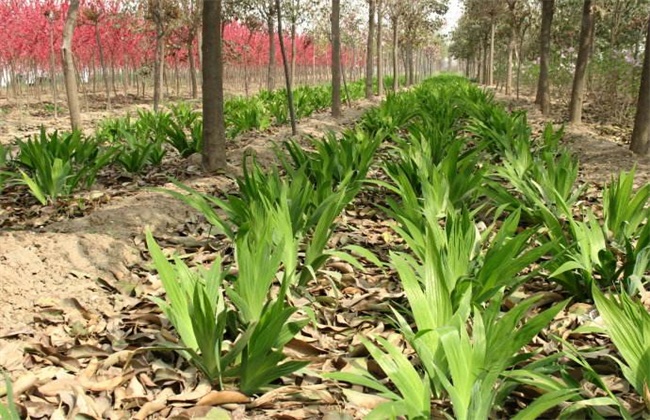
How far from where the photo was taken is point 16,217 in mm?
3850

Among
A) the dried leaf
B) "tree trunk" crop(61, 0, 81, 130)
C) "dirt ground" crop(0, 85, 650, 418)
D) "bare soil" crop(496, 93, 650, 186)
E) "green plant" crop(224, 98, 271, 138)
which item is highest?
"tree trunk" crop(61, 0, 81, 130)

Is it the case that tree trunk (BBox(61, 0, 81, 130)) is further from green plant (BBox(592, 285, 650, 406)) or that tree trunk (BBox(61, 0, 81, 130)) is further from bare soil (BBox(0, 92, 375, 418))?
green plant (BBox(592, 285, 650, 406))

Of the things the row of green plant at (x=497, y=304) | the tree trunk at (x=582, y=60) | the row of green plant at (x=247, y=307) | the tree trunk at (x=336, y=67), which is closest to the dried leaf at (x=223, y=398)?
the row of green plant at (x=247, y=307)

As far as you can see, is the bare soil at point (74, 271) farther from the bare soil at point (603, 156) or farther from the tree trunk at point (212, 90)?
the bare soil at point (603, 156)

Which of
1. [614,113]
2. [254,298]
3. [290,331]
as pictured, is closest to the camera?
[290,331]

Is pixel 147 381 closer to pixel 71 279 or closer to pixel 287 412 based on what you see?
pixel 287 412

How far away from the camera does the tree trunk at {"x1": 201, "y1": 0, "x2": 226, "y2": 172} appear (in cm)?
465

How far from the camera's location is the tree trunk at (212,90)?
183 inches

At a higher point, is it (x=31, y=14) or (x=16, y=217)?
(x=31, y=14)

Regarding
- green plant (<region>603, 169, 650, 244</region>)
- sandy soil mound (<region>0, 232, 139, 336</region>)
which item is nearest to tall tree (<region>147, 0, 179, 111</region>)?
sandy soil mound (<region>0, 232, 139, 336</region>)

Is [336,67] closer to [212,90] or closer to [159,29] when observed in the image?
[159,29]

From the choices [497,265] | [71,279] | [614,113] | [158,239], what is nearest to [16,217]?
[158,239]

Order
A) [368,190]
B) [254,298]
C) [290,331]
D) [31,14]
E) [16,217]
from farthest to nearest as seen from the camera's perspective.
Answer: [31,14] < [368,190] < [16,217] < [254,298] < [290,331]

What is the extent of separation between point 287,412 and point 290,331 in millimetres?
238
